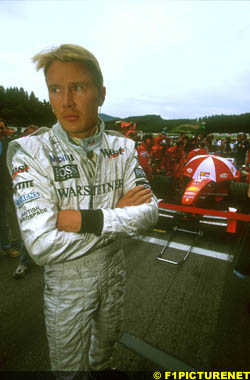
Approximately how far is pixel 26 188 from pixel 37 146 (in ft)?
0.76

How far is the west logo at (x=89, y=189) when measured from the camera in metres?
1.22

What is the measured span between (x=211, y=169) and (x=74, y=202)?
5018 millimetres

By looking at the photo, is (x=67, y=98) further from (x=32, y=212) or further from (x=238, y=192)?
(x=238, y=192)

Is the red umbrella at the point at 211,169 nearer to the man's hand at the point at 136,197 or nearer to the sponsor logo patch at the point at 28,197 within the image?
the man's hand at the point at 136,197

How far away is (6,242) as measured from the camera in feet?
12.4

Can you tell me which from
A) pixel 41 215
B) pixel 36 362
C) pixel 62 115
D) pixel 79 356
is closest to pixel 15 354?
pixel 36 362

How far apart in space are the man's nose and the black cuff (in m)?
0.57

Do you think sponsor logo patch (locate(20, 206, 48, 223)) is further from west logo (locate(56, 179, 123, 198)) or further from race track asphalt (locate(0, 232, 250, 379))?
race track asphalt (locate(0, 232, 250, 379))

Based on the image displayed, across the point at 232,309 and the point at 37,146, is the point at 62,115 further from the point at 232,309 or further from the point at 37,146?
the point at 232,309

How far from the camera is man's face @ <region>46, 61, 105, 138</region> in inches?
47.7

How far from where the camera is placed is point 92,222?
3.83ft

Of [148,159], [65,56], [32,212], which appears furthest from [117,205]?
[148,159]

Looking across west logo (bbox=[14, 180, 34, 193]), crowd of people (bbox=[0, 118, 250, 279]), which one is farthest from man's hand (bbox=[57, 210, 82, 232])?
crowd of people (bbox=[0, 118, 250, 279])

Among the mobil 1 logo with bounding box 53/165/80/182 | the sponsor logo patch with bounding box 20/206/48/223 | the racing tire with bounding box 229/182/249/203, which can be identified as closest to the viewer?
the sponsor logo patch with bounding box 20/206/48/223
